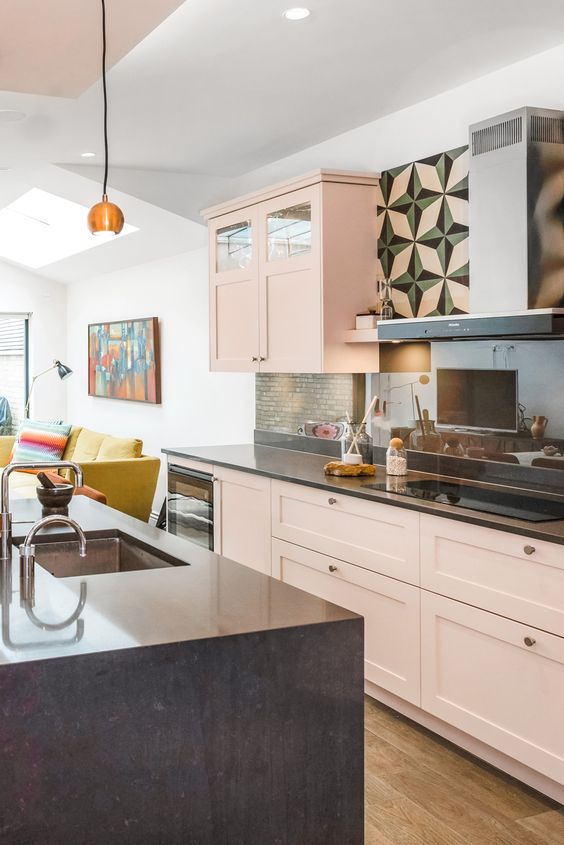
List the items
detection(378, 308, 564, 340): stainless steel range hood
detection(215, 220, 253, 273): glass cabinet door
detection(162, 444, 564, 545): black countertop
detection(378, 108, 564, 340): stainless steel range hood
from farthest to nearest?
detection(215, 220, 253, 273): glass cabinet door
detection(378, 108, 564, 340): stainless steel range hood
detection(378, 308, 564, 340): stainless steel range hood
detection(162, 444, 564, 545): black countertop

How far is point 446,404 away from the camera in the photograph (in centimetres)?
384

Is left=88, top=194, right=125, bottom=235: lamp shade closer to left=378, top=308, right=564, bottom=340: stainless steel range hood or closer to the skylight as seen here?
left=378, top=308, right=564, bottom=340: stainless steel range hood

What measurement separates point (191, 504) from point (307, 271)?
4.83 ft

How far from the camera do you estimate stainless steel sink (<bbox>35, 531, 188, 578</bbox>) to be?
98.8 inches

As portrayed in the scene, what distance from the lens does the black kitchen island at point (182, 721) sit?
1.50 metres

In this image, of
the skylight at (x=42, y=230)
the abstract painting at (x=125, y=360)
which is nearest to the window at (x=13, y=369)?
the skylight at (x=42, y=230)

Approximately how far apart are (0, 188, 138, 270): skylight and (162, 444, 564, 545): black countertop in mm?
2614

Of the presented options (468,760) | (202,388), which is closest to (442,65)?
(468,760)

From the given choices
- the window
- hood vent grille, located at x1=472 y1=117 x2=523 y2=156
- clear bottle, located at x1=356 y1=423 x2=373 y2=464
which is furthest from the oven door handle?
the window

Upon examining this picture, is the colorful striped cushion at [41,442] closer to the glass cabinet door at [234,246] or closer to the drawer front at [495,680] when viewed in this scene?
the glass cabinet door at [234,246]

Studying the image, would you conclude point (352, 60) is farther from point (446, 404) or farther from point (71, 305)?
point (71, 305)

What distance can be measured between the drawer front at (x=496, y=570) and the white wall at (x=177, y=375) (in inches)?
108

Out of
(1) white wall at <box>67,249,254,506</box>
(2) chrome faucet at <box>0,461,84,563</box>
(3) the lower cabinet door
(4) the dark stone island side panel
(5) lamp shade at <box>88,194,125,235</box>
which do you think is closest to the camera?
(4) the dark stone island side panel

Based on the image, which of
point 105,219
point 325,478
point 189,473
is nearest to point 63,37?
point 105,219
